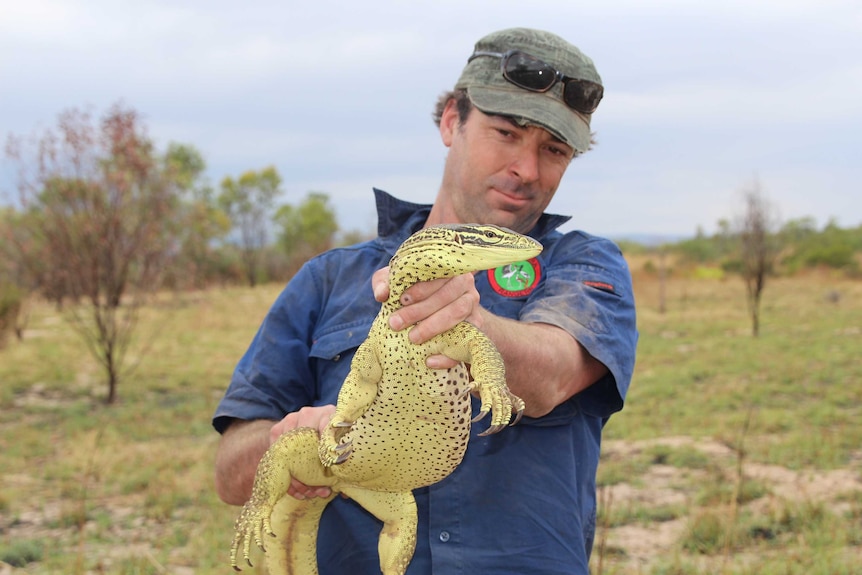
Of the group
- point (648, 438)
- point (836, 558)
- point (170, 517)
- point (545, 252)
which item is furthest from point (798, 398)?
point (545, 252)

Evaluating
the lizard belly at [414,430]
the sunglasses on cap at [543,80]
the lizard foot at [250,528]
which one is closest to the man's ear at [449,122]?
the sunglasses on cap at [543,80]

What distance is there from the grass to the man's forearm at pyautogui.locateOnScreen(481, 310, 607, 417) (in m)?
2.21

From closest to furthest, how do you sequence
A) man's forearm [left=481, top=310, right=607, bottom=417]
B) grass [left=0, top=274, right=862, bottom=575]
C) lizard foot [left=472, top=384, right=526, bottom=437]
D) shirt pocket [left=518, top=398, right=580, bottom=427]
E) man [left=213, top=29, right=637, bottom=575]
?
lizard foot [left=472, top=384, right=526, bottom=437] < man's forearm [left=481, top=310, right=607, bottom=417] < man [left=213, top=29, right=637, bottom=575] < shirt pocket [left=518, top=398, right=580, bottom=427] < grass [left=0, top=274, right=862, bottom=575]

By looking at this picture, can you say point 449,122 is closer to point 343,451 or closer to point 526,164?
point 526,164

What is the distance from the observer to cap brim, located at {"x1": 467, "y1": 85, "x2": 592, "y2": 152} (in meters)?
3.25

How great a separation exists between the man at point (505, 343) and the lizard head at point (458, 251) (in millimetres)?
238

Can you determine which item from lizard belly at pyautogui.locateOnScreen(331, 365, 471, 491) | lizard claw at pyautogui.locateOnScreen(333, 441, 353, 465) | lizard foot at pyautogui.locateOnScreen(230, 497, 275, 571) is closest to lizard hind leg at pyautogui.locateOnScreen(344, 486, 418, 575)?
lizard belly at pyautogui.locateOnScreen(331, 365, 471, 491)

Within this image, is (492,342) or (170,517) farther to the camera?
(170,517)

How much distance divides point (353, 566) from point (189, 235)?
16.4 m

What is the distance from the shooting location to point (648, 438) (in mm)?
10062

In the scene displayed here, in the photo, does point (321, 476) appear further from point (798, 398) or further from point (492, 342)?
point (798, 398)

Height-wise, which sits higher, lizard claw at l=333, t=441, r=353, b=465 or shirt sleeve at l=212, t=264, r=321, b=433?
shirt sleeve at l=212, t=264, r=321, b=433

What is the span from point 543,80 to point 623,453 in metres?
7.02

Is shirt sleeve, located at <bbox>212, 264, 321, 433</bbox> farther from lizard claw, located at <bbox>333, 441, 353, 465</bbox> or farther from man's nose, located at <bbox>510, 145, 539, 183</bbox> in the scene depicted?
man's nose, located at <bbox>510, 145, 539, 183</bbox>
